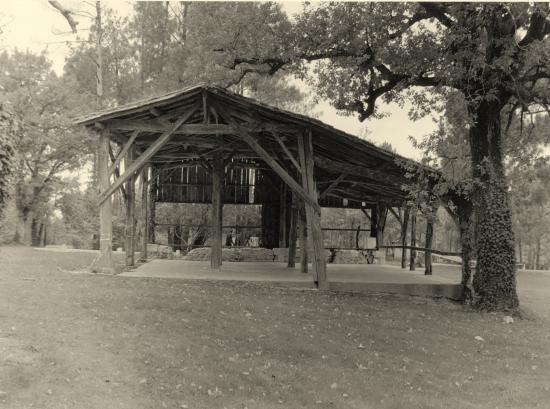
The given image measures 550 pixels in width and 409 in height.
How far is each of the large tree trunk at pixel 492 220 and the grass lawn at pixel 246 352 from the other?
80cm

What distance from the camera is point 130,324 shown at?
8.24 meters

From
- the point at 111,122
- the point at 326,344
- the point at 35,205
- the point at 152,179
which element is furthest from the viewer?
the point at 35,205

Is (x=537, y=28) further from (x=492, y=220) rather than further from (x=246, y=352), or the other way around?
(x=246, y=352)

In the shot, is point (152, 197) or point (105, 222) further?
point (152, 197)

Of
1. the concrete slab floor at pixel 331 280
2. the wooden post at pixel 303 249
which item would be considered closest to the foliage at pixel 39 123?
the concrete slab floor at pixel 331 280

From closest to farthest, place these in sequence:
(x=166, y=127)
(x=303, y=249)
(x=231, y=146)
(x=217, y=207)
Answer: (x=166, y=127)
(x=217, y=207)
(x=231, y=146)
(x=303, y=249)

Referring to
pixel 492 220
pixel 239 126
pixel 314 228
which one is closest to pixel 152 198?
pixel 239 126

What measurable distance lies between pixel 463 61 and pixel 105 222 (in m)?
8.95

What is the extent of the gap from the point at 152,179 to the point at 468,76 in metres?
12.1

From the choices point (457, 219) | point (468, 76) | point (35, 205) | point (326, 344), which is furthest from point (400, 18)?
point (35, 205)

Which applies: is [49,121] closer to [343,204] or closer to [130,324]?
[343,204]

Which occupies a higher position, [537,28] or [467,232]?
[537,28]

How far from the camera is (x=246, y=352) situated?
7.40 m

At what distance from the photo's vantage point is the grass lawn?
5840 millimetres
